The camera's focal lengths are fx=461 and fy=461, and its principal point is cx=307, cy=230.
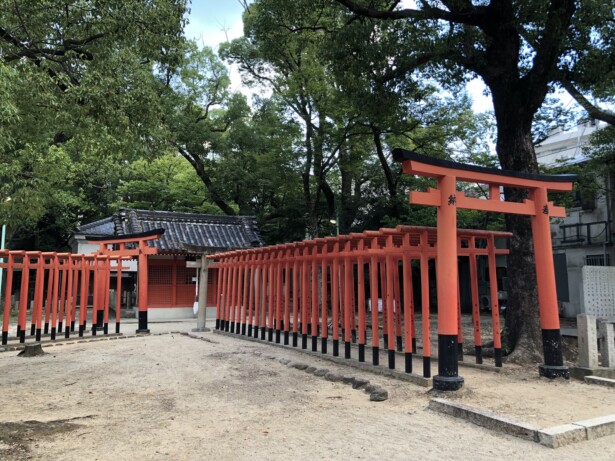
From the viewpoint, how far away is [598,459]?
3943 millimetres

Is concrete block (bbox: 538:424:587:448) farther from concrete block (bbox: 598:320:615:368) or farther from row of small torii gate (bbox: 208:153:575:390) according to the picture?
concrete block (bbox: 598:320:615:368)

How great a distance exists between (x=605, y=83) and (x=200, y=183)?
21146 millimetres

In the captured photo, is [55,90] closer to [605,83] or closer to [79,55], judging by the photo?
[79,55]

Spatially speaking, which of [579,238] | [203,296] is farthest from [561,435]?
[579,238]

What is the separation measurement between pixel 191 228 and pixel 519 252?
15654mm

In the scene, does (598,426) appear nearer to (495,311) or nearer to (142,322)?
(495,311)

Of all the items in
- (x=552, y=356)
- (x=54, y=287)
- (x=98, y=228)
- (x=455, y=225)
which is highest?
(x=98, y=228)

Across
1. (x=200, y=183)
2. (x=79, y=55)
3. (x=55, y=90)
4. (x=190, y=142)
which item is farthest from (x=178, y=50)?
(x=200, y=183)

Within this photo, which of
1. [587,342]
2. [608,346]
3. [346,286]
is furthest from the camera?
[346,286]

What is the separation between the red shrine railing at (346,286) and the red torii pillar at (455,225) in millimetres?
715

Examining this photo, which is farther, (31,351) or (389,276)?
(31,351)

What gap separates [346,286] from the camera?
8.70 metres

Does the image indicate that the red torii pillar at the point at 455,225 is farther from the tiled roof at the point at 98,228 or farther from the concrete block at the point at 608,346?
the tiled roof at the point at 98,228

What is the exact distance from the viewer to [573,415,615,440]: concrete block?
4.52 meters
